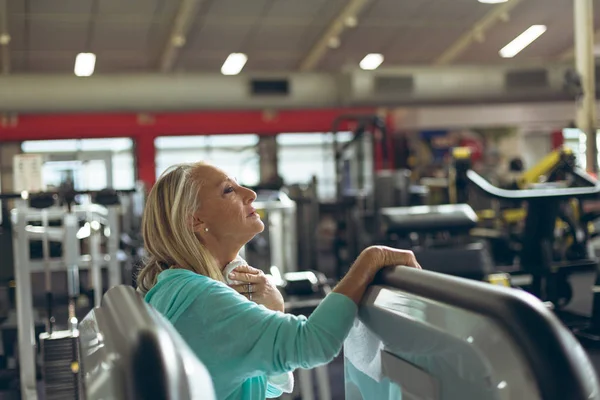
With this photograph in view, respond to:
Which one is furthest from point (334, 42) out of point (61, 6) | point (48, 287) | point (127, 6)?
point (48, 287)

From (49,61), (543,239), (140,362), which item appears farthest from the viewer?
(49,61)

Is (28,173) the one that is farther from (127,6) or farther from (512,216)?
(127,6)

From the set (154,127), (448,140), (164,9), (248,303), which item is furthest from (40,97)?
(248,303)

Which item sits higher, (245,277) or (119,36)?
(119,36)

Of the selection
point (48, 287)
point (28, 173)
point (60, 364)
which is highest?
point (28, 173)

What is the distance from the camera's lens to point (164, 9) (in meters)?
11.1

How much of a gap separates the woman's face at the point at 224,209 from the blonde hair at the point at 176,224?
0.02 metres

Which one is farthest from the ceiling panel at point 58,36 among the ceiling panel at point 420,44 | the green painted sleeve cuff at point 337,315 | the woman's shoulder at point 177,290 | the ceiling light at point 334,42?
the green painted sleeve cuff at point 337,315

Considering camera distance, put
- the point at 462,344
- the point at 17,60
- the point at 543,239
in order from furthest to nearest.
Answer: the point at 17,60
the point at 543,239
the point at 462,344

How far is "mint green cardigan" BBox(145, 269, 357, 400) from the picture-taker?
3.75 ft

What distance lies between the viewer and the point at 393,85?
1160 centimetres

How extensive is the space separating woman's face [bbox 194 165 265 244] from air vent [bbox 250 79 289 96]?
9879 mm

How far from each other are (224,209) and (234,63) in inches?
484

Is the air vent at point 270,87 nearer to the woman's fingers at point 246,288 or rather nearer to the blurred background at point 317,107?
the blurred background at point 317,107
